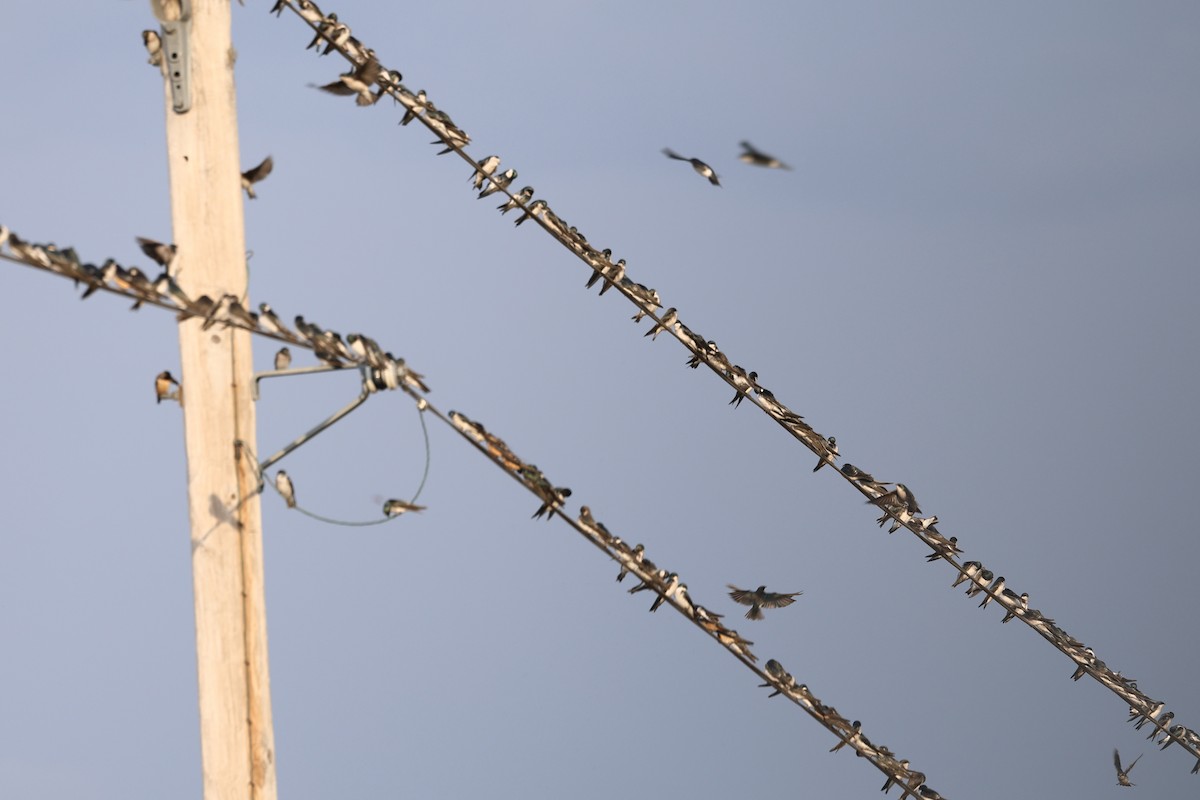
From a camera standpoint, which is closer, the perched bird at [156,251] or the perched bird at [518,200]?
the perched bird at [156,251]

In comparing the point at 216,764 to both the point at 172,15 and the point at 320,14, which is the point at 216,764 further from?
the point at 320,14

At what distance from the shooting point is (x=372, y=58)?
1742cm

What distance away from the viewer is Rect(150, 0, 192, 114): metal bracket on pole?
1388cm

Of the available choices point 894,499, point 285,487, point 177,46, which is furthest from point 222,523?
point 894,499

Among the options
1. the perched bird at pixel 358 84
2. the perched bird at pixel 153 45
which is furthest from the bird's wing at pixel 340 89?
the perched bird at pixel 153 45

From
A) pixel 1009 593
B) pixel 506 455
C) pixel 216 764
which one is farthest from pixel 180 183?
pixel 1009 593

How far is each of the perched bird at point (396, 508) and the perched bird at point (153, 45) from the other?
3020 mm

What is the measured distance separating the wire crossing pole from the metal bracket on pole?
1.74 ft

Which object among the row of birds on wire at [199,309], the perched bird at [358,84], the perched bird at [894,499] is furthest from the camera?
the perched bird at [894,499]

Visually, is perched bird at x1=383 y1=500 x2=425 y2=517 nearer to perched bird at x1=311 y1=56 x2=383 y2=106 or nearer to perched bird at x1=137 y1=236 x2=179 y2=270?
perched bird at x1=137 y1=236 x2=179 y2=270

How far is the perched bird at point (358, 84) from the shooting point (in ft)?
57.3

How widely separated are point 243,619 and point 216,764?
2.80 ft

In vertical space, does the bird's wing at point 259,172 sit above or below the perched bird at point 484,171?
below

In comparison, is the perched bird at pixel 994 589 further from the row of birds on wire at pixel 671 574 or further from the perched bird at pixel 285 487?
the perched bird at pixel 285 487
